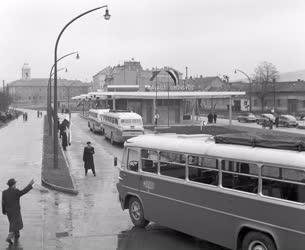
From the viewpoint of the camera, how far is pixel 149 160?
45.0 feet

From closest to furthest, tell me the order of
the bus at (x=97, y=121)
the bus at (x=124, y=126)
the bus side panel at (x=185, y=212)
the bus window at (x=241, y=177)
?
the bus window at (x=241, y=177) < the bus side panel at (x=185, y=212) < the bus at (x=124, y=126) < the bus at (x=97, y=121)

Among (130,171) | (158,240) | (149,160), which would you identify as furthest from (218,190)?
(130,171)

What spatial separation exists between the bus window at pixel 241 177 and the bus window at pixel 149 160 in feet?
8.50

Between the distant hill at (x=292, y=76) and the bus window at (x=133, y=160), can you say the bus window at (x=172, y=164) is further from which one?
the distant hill at (x=292, y=76)

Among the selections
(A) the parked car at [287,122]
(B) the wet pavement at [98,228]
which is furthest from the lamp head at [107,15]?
(A) the parked car at [287,122]

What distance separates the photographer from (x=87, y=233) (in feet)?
44.5

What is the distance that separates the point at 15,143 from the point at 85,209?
28.2 m

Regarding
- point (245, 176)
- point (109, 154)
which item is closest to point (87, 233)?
point (245, 176)

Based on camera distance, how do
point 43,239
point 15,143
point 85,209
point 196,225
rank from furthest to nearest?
point 15,143 < point 85,209 < point 43,239 < point 196,225

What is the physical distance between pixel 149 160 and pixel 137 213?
1.42m

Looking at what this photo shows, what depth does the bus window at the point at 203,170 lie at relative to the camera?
453 inches

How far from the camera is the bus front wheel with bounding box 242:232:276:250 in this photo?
393 inches

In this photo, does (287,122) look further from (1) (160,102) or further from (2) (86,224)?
(2) (86,224)

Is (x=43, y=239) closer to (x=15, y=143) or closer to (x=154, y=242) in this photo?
(x=154, y=242)
